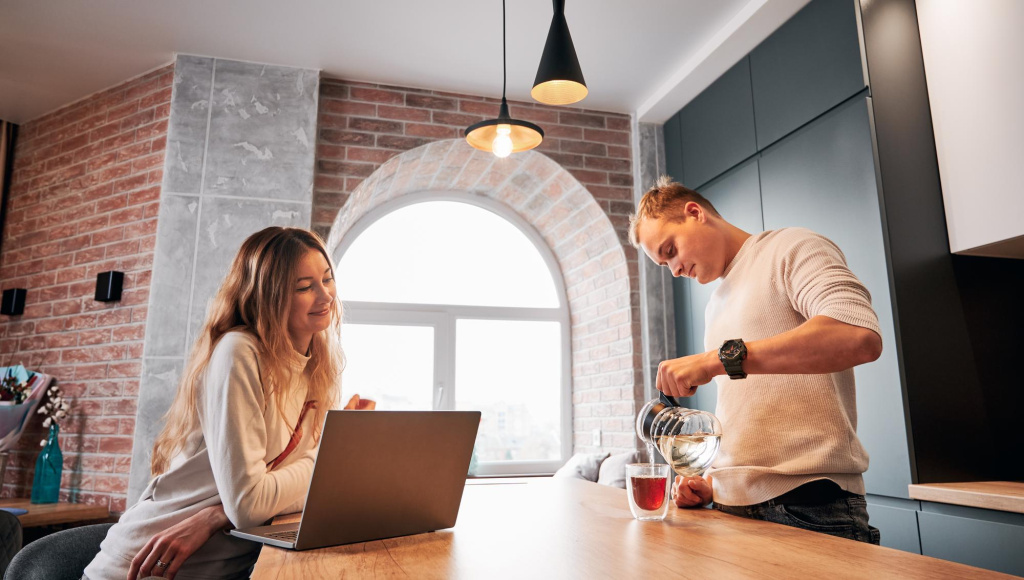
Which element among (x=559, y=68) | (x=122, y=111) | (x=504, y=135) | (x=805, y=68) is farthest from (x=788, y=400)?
(x=122, y=111)

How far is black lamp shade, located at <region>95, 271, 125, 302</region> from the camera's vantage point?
2938 mm

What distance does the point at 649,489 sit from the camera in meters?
1.11

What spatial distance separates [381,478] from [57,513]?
7.86 feet

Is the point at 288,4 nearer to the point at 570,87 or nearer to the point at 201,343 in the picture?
the point at 570,87

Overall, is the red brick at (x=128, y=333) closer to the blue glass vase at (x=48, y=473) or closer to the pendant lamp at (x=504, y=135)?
the blue glass vase at (x=48, y=473)

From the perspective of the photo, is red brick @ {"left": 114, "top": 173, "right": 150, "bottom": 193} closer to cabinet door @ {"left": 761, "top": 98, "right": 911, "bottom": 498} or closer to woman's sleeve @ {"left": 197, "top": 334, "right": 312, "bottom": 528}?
woman's sleeve @ {"left": 197, "top": 334, "right": 312, "bottom": 528}

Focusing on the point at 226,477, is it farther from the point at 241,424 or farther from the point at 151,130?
the point at 151,130

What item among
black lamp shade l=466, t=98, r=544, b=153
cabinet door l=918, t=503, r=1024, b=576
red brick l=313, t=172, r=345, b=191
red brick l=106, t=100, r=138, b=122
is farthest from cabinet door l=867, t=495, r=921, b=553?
red brick l=106, t=100, r=138, b=122

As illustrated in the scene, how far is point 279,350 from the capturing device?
1.36 metres

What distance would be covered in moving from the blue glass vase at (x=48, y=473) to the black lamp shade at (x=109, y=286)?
61cm

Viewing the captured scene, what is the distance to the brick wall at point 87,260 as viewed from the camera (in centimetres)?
288

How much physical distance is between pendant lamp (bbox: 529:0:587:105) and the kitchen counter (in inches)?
59.7

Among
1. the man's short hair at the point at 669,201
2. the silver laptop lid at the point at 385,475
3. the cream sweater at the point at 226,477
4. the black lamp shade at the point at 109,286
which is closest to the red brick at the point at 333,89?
the black lamp shade at the point at 109,286

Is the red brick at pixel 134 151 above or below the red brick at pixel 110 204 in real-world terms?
above
